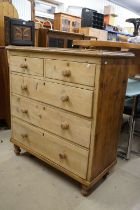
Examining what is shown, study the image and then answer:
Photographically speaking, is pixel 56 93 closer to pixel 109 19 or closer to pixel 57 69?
pixel 57 69

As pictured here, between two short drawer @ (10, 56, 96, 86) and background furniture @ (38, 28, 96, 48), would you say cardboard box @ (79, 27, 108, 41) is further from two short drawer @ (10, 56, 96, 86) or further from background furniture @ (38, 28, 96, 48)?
two short drawer @ (10, 56, 96, 86)

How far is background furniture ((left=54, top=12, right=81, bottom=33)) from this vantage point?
555 centimetres

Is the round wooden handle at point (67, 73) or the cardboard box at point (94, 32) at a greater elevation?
the cardboard box at point (94, 32)

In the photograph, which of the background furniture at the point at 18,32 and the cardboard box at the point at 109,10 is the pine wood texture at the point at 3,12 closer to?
the background furniture at the point at 18,32

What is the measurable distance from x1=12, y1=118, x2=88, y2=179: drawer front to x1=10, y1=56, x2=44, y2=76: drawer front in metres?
0.43

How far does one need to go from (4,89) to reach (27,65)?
84 centimetres

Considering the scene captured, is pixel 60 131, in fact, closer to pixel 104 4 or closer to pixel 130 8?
pixel 104 4

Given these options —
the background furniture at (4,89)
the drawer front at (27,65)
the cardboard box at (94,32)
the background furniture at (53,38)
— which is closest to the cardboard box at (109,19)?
the cardboard box at (94,32)

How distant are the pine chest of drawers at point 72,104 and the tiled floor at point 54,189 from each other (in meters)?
0.11

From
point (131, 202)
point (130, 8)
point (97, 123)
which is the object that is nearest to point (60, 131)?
point (97, 123)

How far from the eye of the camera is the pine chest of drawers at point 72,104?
1143 mm

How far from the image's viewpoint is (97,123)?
118 centimetres

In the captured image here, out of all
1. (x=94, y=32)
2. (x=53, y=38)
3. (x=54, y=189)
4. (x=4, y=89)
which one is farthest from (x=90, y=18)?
(x=54, y=189)

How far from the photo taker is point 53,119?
1.38 metres
